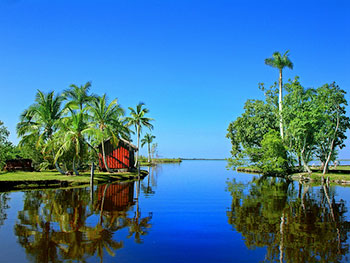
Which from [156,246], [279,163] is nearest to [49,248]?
[156,246]

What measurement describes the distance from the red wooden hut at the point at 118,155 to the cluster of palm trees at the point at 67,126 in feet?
5.34

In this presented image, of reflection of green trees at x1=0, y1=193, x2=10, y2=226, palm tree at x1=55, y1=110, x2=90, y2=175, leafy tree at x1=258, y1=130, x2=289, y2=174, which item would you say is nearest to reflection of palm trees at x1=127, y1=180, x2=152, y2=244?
reflection of green trees at x1=0, y1=193, x2=10, y2=226

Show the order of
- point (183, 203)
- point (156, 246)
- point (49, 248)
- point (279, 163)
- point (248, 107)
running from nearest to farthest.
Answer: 1. point (49, 248)
2. point (156, 246)
3. point (183, 203)
4. point (279, 163)
5. point (248, 107)

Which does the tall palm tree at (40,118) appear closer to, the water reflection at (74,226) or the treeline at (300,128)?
the water reflection at (74,226)

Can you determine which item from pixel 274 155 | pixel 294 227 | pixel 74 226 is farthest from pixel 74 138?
pixel 274 155

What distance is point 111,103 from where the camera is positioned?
107ft

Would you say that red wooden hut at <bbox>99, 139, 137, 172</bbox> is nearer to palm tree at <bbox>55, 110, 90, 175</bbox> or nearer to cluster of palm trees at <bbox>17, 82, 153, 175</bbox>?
cluster of palm trees at <bbox>17, 82, 153, 175</bbox>

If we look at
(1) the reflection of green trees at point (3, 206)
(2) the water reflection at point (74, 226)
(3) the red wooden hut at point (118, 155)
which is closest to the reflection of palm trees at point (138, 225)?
(2) the water reflection at point (74, 226)

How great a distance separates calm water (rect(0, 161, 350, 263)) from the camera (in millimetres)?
7582

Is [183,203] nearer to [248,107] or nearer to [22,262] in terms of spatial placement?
[22,262]

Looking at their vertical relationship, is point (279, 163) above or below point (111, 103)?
below

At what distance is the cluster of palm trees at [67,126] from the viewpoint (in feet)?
87.9

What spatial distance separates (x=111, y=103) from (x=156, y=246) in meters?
26.1

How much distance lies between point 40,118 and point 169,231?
85.4 ft
